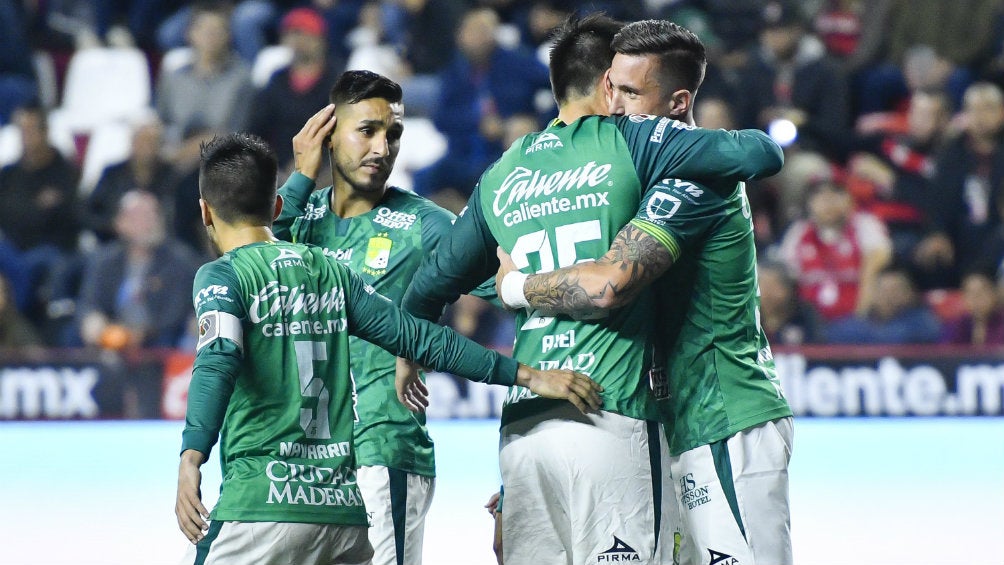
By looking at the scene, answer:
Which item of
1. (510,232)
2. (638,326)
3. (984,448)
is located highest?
(510,232)

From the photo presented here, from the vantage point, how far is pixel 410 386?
459 cm

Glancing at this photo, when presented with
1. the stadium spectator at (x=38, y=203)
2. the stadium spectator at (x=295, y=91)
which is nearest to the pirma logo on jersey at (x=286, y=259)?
the stadium spectator at (x=295, y=91)

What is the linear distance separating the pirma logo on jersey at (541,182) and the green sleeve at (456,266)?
0.53 ft

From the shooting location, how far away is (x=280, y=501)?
11.7ft

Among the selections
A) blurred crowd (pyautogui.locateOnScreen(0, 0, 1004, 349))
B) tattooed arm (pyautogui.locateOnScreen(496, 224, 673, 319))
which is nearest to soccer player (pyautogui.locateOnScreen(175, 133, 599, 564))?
tattooed arm (pyautogui.locateOnScreen(496, 224, 673, 319))

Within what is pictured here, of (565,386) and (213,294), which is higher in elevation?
(213,294)

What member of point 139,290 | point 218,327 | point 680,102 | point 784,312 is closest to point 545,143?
point 680,102

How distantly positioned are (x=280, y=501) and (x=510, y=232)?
107cm

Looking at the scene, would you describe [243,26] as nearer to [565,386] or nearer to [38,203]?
[38,203]

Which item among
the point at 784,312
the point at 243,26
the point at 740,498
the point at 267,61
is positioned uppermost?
the point at 243,26

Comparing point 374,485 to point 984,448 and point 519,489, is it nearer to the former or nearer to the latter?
point 519,489

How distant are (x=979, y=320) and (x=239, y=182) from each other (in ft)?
30.1

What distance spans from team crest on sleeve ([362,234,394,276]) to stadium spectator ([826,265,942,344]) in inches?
288

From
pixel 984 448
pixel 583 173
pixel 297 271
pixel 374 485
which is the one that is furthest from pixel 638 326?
pixel 984 448
